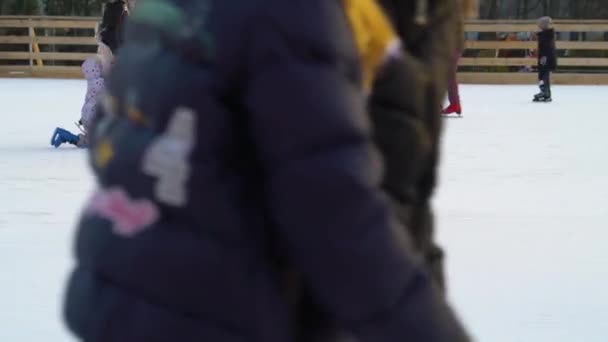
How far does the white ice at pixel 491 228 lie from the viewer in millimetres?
3104

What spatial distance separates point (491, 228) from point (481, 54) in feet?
55.9

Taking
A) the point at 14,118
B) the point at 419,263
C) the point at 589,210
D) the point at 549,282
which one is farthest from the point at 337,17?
the point at 14,118

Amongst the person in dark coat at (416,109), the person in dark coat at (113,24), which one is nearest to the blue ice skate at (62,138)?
the person in dark coat at (113,24)

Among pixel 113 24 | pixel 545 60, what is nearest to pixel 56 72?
pixel 545 60

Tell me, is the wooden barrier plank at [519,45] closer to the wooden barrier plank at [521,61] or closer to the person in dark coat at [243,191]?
the wooden barrier plank at [521,61]

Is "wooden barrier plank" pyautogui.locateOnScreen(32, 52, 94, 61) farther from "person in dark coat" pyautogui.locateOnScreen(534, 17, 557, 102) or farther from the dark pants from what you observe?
the dark pants

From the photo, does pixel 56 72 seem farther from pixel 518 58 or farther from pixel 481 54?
pixel 518 58

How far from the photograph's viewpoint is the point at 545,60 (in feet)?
46.7

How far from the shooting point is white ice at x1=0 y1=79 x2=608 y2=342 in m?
3.10

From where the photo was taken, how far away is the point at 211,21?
42.7 inches

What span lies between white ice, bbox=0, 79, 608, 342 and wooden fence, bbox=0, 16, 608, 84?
998 cm

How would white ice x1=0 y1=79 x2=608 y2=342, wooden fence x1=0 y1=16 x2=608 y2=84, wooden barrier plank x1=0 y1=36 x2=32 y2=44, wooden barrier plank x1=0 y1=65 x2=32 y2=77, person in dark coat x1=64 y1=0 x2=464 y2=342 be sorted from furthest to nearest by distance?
wooden barrier plank x1=0 y1=36 x2=32 y2=44, wooden barrier plank x1=0 y1=65 x2=32 y2=77, wooden fence x1=0 y1=16 x2=608 y2=84, white ice x1=0 y1=79 x2=608 y2=342, person in dark coat x1=64 y1=0 x2=464 y2=342

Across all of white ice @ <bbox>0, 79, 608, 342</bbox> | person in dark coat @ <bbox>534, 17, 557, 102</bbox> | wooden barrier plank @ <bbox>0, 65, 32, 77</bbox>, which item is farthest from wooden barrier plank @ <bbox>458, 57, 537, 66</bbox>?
white ice @ <bbox>0, 79, 608, 342</bbox>

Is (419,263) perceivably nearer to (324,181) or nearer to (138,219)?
(324,181)
